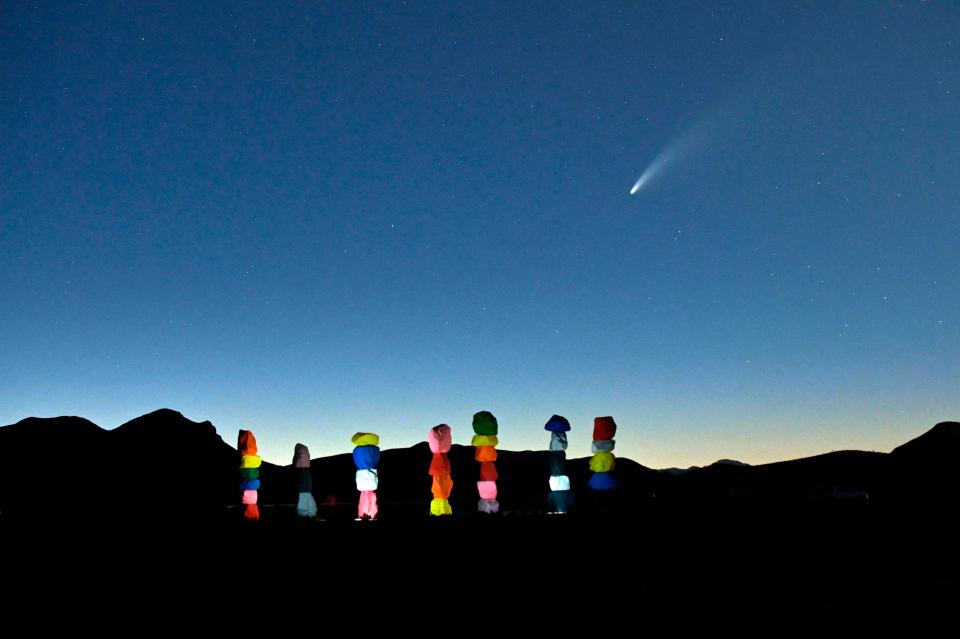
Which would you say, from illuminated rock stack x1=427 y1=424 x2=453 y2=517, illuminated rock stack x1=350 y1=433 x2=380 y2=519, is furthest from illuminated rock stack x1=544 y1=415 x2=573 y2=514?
illuminated rock stack x1=350 y1=433 x2=380 y2=519

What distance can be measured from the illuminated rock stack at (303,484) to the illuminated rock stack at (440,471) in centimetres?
335

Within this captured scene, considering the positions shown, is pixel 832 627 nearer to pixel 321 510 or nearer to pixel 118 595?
pixel 118 595

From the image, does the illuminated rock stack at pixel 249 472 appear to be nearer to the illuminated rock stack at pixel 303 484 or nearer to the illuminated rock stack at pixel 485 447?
the illuminated rock stack at pixel 303 484

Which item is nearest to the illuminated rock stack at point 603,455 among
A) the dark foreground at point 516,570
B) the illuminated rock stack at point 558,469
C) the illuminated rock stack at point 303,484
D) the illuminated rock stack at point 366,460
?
the illuminated rock stack at point 558,469

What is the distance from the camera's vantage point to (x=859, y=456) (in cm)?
7281

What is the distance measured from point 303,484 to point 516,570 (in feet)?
39.0

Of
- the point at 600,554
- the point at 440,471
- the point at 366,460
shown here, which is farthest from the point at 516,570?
the point at 366,460

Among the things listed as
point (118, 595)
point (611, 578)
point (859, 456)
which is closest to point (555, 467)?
point (611, 578)

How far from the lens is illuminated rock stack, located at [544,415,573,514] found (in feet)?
55.4

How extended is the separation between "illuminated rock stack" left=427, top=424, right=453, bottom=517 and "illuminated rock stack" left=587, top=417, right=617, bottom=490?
3430 mm

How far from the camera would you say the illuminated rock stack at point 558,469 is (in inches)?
664

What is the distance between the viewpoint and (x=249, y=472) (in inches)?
770

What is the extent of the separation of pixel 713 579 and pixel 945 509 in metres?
8.91

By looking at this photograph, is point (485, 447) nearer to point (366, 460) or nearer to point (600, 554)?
point (366, 460)
